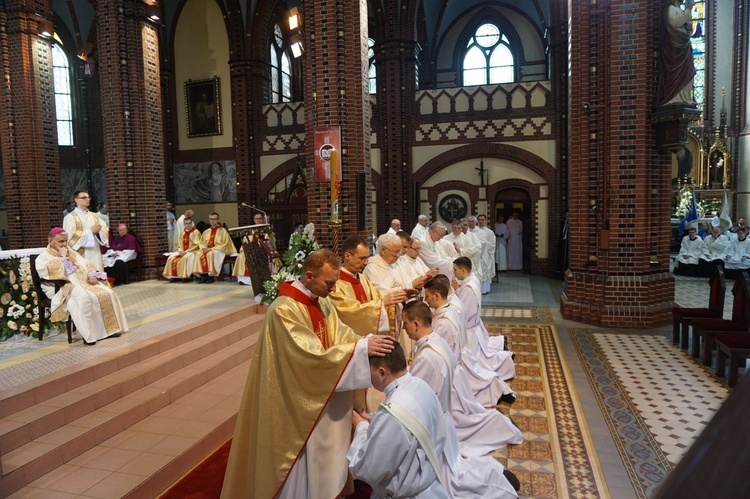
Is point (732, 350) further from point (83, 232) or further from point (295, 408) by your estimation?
point (83, 232)

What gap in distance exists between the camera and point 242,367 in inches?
269

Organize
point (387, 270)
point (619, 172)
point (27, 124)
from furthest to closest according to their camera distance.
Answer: point (27, 124), point (619, 172), point (387, 270)

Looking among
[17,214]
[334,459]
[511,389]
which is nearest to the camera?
[334,459]

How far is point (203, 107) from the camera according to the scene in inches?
741

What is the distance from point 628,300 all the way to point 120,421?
26.8ft

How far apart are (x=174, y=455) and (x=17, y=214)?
11.1 metres

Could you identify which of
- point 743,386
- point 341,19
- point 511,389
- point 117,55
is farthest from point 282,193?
point 743,386

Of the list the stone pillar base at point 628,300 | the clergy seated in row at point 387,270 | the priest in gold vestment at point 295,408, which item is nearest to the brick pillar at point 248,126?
the stone pillar base at point 628,300

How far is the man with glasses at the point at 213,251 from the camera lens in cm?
1227

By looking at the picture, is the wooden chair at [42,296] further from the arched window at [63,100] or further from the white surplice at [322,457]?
the arched window at [63,100]

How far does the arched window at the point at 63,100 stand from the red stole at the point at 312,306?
21.3 m

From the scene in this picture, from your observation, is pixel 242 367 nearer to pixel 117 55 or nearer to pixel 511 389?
pixel 511 389

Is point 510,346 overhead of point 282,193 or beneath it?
beneath

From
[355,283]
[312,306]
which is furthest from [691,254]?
[312,306]
